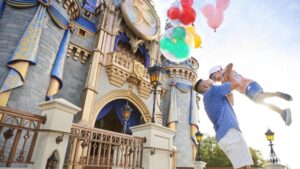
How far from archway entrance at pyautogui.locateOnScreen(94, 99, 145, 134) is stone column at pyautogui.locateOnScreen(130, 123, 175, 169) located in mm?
6196

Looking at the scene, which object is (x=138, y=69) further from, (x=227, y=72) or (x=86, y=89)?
(x=227, y=72)

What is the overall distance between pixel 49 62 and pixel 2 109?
5.60 m

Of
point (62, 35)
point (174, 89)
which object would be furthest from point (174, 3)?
point (174, 89)

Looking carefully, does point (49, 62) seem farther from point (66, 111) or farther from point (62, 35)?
point (66, 111)

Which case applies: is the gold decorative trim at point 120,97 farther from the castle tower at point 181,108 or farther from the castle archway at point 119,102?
the castle tower at point 181,108

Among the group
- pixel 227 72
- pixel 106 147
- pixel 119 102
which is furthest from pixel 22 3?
pixel 227 72

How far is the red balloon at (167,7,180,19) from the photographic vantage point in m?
6.91

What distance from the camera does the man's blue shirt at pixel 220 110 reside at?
2572mm

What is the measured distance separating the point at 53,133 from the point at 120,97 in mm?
7928

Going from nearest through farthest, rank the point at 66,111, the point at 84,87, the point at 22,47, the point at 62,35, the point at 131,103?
the point at 66,111
the point at 22,47
the point at 62,35
the point at 84,87
the point at 131,103

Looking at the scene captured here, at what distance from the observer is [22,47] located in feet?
23.2

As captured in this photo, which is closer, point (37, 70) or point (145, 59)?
point (37, 70)

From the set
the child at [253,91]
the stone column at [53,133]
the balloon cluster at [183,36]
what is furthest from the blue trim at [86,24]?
the child at [253,91]

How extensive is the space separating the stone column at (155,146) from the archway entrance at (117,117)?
6196mm
